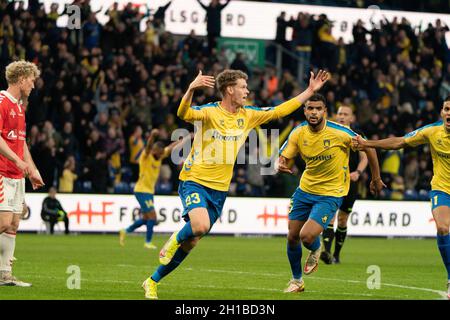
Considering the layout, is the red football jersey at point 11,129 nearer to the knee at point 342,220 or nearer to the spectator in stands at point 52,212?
the knee at point 342,220

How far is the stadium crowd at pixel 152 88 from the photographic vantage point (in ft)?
85.4

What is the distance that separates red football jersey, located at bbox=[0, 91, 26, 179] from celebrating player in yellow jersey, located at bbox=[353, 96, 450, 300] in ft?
13.9

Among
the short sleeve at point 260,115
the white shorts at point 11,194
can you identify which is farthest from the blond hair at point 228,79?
the white shorts at point 11,194

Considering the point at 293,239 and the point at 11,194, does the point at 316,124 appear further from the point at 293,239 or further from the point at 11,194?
the point at 11,194

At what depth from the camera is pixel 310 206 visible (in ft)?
42.3

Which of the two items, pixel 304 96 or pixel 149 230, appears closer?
pixel 304 96

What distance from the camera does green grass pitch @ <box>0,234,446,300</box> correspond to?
11.8 m

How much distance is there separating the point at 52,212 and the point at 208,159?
1398cm

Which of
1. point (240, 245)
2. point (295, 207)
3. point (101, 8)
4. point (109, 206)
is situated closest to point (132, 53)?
point (101, 8)

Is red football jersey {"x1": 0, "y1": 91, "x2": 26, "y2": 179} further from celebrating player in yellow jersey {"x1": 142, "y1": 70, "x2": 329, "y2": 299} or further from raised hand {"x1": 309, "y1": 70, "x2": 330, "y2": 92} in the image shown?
raised hand {"x1": 309, "y1": 70, "x2": 330, "y2": 92}

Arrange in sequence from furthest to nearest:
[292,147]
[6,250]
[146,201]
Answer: [146,201] < [292,147] < [6,250]

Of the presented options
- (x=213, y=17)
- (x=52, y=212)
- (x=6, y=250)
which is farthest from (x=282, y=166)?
(x=213, y=17)

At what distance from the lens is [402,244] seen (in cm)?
2478

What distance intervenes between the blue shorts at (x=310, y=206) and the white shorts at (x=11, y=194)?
3434mm
